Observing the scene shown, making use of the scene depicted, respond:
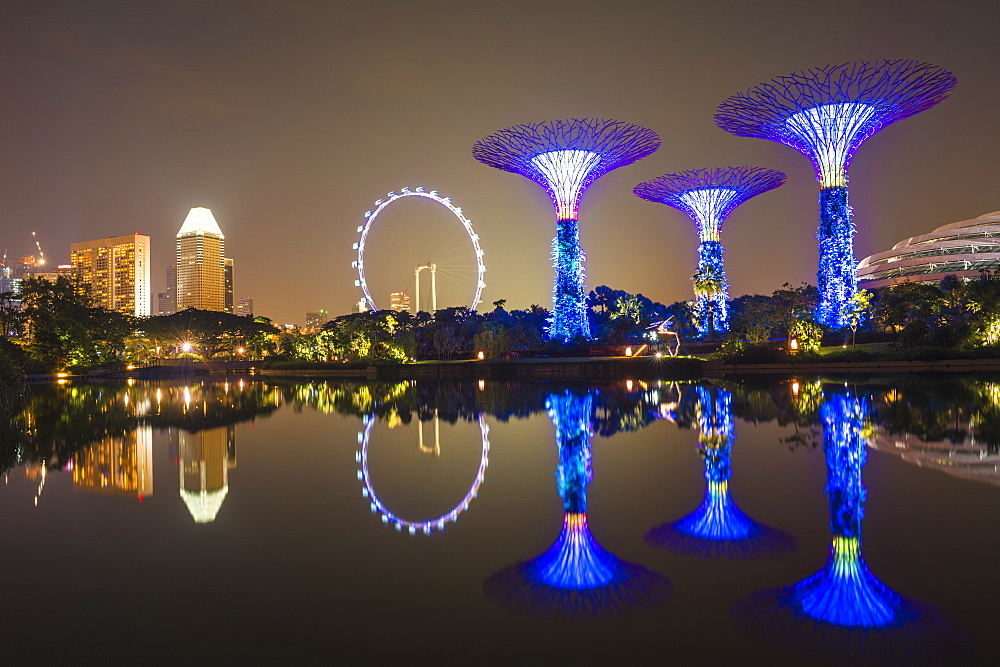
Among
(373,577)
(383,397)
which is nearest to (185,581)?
(373,577)

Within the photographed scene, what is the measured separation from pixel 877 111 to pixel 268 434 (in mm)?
42330

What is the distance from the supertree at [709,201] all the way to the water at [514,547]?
4750cm

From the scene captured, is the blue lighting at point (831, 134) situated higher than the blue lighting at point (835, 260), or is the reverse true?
the blue lighting at point (831, 134)

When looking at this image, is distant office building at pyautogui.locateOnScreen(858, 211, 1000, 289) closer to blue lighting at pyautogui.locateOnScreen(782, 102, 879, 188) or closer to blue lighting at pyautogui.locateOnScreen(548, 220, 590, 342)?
blue lighting at pyautogui.locateOnScreen(782, 102, 879, 188)

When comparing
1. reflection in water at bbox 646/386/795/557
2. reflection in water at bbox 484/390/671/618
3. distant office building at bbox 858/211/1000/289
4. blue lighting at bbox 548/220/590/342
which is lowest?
reflection in water at bbox 484/390/671/618

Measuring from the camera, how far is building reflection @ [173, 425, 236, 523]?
28.5 ft

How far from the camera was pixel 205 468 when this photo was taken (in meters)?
11.4

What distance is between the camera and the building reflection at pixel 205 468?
8.70m

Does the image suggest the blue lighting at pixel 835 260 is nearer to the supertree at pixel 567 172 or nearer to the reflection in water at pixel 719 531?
the supertree at pixel 567 172

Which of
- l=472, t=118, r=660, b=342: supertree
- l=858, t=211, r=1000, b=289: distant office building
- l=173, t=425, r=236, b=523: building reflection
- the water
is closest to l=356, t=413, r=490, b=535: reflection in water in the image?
the water

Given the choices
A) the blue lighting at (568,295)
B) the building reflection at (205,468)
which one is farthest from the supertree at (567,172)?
the building reflection at (205,468)

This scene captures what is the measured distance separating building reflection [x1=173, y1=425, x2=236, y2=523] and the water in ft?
0.24

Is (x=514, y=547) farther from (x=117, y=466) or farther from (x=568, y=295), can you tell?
(x=568, y=295)

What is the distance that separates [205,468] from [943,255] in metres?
94.1
